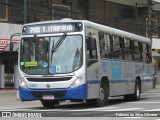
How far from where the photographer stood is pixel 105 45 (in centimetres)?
1927

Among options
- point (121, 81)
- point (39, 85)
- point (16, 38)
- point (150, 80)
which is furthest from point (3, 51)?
point (39, 85)

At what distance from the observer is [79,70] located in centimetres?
1692

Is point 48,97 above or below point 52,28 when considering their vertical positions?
below

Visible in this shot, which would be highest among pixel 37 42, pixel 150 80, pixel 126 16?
pixel 126 16

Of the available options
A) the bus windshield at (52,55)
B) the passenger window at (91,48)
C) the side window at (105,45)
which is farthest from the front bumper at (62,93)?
the side window at (105,45)

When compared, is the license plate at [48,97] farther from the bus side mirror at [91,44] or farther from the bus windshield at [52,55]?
the bus side mirror at [91,44]

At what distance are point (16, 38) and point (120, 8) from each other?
16.4 metres

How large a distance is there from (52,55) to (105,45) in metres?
2.91

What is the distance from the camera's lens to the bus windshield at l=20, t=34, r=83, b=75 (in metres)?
17.1

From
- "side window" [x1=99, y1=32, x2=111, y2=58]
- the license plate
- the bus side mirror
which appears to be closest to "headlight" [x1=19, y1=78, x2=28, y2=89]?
the license plate

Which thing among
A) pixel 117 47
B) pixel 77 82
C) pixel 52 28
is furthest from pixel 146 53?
pixel 77 82

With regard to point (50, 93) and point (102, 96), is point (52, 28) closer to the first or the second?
point (50, 93)

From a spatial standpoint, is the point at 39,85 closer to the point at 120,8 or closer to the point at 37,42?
the point at 37,42

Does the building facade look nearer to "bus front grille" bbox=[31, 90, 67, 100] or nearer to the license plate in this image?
"bus front grille" bbox=[31, 90, 67, 100]
